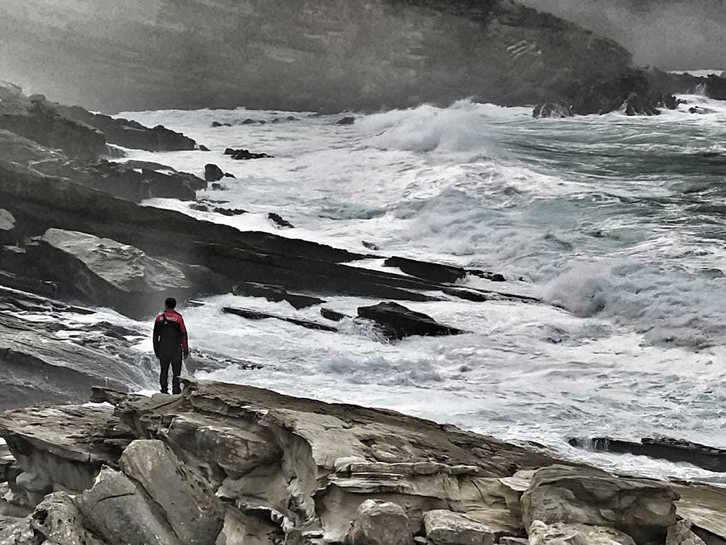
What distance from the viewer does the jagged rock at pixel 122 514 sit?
→ 4.87m

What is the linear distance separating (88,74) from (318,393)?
36913 mm

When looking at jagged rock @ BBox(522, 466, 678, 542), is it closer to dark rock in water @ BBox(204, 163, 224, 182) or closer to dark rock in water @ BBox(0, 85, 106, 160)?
dark rock in water @ BBox(0, 85, 106, 160)

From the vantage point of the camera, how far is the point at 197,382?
7.16 meters

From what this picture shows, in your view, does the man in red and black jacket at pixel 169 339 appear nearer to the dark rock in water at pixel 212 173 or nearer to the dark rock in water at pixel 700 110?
the dark rock in water at pixel 212 173

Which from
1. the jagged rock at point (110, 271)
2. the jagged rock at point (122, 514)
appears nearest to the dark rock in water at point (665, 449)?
the jagged rock at point (122, 514)

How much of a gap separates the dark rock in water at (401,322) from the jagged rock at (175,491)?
7138 millimetres

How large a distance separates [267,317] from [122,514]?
7.90 meters

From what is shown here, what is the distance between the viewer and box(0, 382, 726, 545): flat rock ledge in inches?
188

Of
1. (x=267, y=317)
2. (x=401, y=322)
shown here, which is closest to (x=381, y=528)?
(x=401, y=322)

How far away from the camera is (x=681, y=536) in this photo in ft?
15.7

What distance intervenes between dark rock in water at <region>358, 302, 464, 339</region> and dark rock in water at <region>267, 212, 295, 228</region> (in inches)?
302

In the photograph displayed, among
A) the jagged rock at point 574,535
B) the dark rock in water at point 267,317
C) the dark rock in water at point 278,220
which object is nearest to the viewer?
the jagged rock at point 574,535

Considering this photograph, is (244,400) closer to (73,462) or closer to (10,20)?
(73,462)

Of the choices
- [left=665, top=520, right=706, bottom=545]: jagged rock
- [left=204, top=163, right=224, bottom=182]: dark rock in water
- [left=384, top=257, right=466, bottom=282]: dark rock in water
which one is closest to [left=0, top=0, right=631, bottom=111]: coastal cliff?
[left=204, top=163, right=224, bottom=182]: dark rock in water
